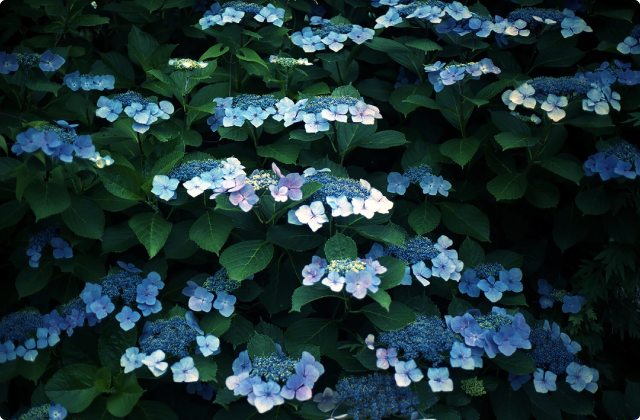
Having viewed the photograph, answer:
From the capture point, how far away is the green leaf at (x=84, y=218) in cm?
174

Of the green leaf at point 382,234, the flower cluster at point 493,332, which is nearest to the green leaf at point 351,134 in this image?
the green leaf at point 382,234

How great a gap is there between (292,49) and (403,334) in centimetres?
157

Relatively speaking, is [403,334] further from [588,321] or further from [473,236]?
[588,321]

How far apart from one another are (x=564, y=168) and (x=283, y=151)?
1044mm

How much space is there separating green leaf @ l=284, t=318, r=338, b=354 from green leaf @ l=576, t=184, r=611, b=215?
1050 mm

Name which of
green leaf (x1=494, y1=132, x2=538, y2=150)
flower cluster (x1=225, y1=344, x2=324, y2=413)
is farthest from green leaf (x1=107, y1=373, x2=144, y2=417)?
green leaf (x1=494, y1=132, x2=538, y2=150)

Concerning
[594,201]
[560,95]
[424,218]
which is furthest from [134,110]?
[594,201]

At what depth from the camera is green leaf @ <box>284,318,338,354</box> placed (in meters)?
1.70

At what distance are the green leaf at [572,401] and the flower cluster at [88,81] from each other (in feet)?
6.67

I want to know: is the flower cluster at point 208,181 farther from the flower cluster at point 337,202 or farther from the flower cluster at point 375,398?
the flower cluster at point 375,398

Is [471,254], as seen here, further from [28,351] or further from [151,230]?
[28,351]

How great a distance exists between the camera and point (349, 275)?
1446 mm

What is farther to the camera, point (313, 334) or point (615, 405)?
point (615, 405)

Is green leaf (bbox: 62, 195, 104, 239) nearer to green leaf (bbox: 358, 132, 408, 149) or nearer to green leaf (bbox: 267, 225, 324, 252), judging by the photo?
green leaf (bbox: 267, 225, 324, 252)
